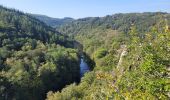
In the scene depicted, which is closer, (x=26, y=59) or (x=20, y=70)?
(x=20, y=70)

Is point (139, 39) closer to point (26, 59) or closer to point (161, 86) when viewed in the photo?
point (161, 86)

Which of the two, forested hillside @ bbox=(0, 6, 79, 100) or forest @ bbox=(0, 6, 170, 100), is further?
forested hillside @ bbox=(0, 6, 79, 100)

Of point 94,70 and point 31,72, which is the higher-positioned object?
point 31,72

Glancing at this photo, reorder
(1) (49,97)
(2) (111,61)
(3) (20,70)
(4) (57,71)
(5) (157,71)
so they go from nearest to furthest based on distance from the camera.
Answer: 1. (5) (157,71)
2. (2) (111,61)
3. (1) (49,97)
4. (3) (20,70)
5. (4) (57,71)

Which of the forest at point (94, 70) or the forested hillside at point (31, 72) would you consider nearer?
the forest at point (94, 70)

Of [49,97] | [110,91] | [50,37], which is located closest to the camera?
[110,91]

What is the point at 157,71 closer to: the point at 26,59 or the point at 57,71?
the point at 57,71

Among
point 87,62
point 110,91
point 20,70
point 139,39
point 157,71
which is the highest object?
point 139,39

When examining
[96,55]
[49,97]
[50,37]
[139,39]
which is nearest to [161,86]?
[139,39]

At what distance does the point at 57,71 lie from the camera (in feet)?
358

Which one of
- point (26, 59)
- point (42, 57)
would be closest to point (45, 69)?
point (26, 59)

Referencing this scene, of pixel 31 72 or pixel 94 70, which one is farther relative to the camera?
pixel 94 70

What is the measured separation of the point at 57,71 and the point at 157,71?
9347cm

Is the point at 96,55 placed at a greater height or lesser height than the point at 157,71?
lesser
